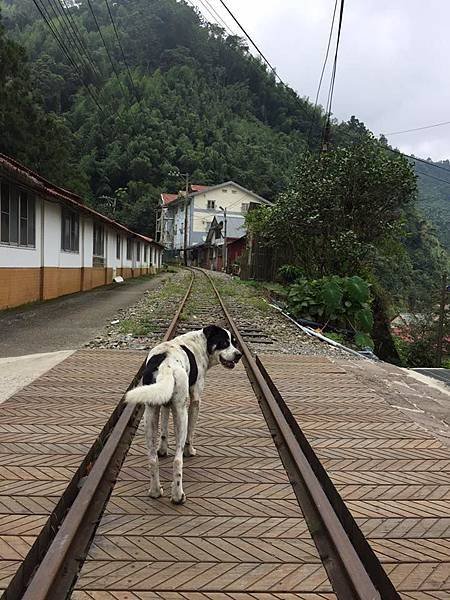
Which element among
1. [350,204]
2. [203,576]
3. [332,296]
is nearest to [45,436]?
[203,576]

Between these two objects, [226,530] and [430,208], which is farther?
[430,208]

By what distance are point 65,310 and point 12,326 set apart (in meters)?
3.31

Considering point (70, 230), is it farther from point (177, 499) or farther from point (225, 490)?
point (177, 499)

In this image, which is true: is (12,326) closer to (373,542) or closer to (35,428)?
(35,428)

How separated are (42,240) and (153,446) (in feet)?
46.9

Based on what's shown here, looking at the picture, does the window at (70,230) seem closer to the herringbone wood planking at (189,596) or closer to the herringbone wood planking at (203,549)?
the herringbone wood planking at (203,549)

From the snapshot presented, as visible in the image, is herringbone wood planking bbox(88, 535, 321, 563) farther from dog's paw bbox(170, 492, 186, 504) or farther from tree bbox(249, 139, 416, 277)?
tree bbox(249, 139, 416, 277)

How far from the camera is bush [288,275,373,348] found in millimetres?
14320

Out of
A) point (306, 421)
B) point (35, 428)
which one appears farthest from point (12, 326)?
point (306, 421)

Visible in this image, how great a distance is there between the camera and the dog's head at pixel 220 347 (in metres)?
4.58

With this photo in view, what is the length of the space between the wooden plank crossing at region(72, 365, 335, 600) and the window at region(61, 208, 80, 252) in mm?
15669

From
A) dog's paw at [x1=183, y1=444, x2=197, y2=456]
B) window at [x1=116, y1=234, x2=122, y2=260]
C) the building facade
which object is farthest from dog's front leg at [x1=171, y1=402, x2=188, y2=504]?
window at [x1=116, y1=234, x2=122, y2=260]

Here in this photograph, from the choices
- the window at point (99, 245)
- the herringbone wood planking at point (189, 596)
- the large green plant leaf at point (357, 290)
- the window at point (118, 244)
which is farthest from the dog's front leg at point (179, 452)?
the window at point (118, 244)

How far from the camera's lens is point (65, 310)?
609 inches
